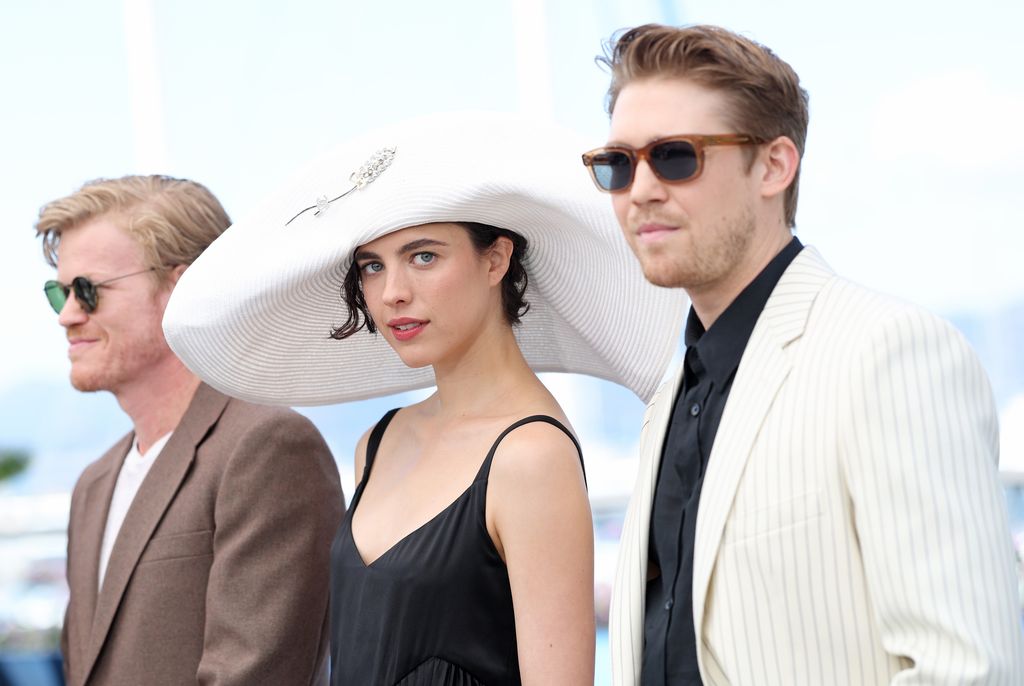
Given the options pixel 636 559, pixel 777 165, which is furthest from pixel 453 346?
pixel 777 165

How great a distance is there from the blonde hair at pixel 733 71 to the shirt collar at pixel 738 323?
0.35 ft

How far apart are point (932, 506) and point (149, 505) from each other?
5.53 feet

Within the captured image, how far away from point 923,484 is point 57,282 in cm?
202

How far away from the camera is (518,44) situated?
4680 millimetres

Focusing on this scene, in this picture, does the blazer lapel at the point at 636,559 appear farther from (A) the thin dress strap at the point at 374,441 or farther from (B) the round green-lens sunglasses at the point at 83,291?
(B) the round green-lens sunglasses at the point at 83,291

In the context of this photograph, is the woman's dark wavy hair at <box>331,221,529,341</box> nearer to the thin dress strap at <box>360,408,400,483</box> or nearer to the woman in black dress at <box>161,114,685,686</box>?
the woman in black dress at <box>161,114,685,686</box>

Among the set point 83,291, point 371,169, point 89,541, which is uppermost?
point 371,169

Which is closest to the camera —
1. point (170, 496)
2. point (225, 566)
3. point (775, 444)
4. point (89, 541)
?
point (775, 444)

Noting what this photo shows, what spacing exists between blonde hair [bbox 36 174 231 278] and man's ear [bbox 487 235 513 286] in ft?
2.89

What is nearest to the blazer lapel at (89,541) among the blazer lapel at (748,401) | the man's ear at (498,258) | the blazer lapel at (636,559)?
the man's ear at (498,258)

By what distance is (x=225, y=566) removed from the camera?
7.30 feet

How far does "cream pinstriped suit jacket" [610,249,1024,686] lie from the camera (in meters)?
1.20

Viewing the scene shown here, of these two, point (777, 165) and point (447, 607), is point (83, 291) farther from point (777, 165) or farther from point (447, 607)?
point (777, 165)

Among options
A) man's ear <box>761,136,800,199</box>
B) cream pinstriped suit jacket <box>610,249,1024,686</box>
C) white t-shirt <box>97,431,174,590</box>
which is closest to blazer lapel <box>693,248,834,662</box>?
cream pinstriped suit jacket <box>610,249,1024,686</box>
